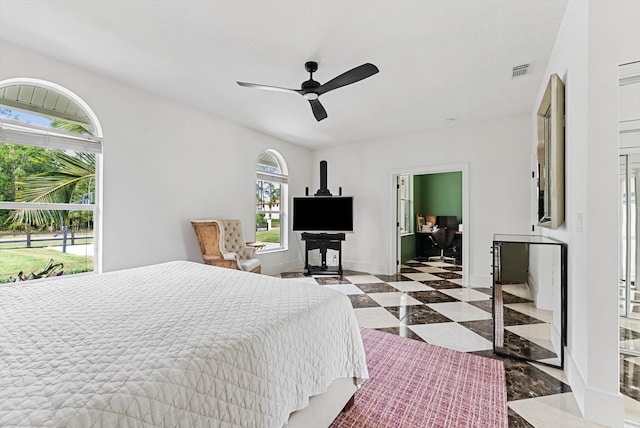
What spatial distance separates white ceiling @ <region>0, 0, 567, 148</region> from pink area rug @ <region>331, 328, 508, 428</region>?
256cm

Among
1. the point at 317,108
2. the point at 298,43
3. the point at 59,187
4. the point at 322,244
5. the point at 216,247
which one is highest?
the point at 298,43

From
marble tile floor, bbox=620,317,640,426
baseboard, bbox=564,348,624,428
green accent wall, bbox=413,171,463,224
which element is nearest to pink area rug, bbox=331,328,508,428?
baseboard, bbox=564,348,624,428

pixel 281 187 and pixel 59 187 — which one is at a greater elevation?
pixel 281 187

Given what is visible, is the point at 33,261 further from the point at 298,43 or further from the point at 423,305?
the point at 423,305

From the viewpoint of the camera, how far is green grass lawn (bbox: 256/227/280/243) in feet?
17.4

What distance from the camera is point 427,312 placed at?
134 inches

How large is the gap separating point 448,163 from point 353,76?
3.10 meters

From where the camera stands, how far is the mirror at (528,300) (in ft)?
7.23

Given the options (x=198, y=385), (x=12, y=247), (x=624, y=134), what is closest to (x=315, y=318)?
(x=198, y=385)

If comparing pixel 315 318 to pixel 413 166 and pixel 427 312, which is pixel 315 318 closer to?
pixel 427 312

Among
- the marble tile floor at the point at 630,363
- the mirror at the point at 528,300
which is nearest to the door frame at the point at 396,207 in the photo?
the mirror at the point at 528,300

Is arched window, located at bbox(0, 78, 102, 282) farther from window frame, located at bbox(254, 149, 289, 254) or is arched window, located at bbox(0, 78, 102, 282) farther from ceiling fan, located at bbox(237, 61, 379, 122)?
window frame, located at bbox(254, 149, 289, 254)

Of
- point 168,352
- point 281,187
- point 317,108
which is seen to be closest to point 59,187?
point 317,108

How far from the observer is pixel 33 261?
2850 mm
